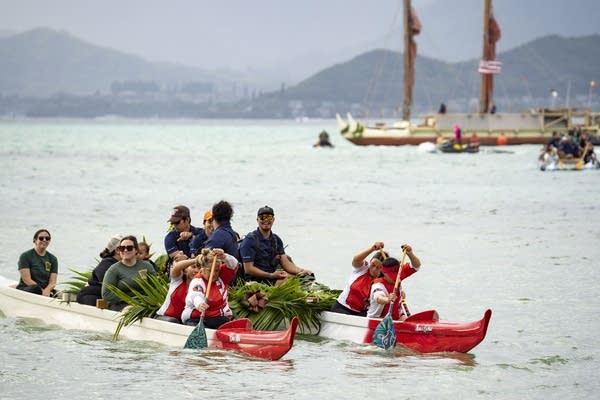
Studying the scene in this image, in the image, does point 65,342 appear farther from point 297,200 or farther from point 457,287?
point 297,200

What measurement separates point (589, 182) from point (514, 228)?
2244cm

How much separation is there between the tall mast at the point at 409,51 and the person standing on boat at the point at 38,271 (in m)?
79.4

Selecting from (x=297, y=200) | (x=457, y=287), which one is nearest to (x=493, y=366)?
(x=457, y=287)

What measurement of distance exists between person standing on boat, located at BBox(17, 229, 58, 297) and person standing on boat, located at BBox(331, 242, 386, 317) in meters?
4.28

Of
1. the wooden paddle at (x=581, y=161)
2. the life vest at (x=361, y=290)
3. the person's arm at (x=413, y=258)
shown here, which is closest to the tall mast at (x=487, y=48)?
the wooden paddle at (x=581, y=161)

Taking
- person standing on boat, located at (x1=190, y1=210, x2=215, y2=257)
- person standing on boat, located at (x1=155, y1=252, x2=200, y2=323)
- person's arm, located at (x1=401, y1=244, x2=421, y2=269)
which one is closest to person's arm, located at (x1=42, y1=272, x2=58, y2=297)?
person standing on boat, located at (x1=190, y1=210, x2=215, y2=257)

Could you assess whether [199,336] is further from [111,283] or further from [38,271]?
[38,271]

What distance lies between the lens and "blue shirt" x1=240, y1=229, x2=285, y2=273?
1602 cm

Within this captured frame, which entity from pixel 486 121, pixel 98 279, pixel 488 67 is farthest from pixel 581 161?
pixel 98 279

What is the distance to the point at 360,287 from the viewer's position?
15.4 metres

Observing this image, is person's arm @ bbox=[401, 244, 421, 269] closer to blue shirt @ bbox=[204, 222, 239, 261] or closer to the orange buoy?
blue shirt @ bbox=[204, 222, 239, 261]

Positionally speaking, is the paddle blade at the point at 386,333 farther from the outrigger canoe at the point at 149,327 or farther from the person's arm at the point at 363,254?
the outrigger canoe at the point at 149,327

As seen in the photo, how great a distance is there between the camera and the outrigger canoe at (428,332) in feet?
49.2

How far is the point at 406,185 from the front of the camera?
182 ft
